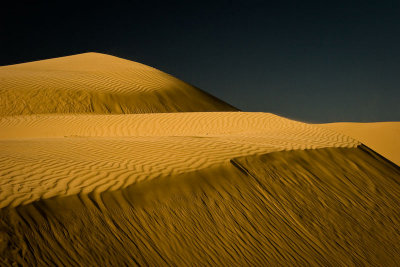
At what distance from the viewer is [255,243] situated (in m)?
5.49

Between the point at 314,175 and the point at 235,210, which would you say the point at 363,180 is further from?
the point at 235,210

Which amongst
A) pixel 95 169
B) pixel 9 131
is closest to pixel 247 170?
pixel 95 169

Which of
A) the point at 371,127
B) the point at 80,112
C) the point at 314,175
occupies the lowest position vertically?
the point at 80,112

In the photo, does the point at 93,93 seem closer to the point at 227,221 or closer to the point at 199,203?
the point at 199,203

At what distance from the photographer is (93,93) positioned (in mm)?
24641

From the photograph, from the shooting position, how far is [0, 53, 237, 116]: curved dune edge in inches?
859

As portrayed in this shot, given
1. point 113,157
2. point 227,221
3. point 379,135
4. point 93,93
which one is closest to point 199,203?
point 227,221

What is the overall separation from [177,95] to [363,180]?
23864 millimetres

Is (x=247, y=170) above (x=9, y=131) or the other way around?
above

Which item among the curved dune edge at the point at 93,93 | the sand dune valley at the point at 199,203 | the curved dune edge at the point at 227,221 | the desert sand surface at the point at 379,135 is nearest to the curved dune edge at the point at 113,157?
the sand dune valley at the point at 199,203

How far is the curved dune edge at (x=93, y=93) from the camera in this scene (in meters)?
21.8

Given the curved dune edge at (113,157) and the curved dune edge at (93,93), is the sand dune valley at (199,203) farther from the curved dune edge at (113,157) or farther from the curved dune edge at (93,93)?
the curved dune edge at (93,93)

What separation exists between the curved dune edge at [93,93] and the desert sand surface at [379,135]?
12369mm

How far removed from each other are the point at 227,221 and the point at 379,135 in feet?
83.7
